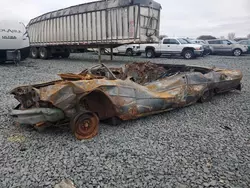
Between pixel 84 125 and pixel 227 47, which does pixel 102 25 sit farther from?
pixel 227 47

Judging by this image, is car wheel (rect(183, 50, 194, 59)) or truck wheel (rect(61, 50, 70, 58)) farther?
truck wheel (rect(61, 50, 70, 58))

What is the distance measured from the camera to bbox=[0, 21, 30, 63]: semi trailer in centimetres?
1138

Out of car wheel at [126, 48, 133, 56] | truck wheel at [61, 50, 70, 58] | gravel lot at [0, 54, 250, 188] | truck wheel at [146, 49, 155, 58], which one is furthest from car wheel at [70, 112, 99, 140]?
car wheel at [126, 48, 133, 56]

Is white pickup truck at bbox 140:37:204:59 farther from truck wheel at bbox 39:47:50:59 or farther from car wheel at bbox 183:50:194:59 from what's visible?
truck wheel at bbox 39:47:50:59

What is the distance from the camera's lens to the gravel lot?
2.52 meters

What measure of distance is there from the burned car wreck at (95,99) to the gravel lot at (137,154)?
0.26 metres

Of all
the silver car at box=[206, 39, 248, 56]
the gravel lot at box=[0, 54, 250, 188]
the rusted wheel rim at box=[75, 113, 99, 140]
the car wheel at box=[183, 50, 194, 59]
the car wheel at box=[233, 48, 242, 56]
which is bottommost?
the gravel lot at box=[0, 54, 250, 188]

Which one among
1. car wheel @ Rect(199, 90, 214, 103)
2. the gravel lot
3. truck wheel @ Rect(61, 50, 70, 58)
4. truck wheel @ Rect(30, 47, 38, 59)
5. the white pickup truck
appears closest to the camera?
the gravel lot

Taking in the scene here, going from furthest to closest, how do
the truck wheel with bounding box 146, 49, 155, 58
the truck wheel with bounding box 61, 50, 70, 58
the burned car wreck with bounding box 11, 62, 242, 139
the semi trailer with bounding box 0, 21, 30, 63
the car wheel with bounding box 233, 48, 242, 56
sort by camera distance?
the car wheel with bounding box 233, 48, 242, 56, the truck wheel with bounding box 146, 49, 155, 58, the truck wheel with bounding box 61, 50, 70, 58, the semi trailer with bounding box 0, 21, 30, 63, the burned car wreck with bounding box 11, 62, 242, 139

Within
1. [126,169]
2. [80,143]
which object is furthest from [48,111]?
[126,169]

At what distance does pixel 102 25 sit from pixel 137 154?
11316 millimetres

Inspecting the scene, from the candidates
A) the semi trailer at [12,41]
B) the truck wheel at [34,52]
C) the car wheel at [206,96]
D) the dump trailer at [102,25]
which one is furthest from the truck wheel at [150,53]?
the car wheel at [206,96]

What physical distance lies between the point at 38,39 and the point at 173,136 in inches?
670

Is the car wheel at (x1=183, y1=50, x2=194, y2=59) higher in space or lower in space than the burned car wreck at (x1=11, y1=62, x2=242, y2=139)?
higher
